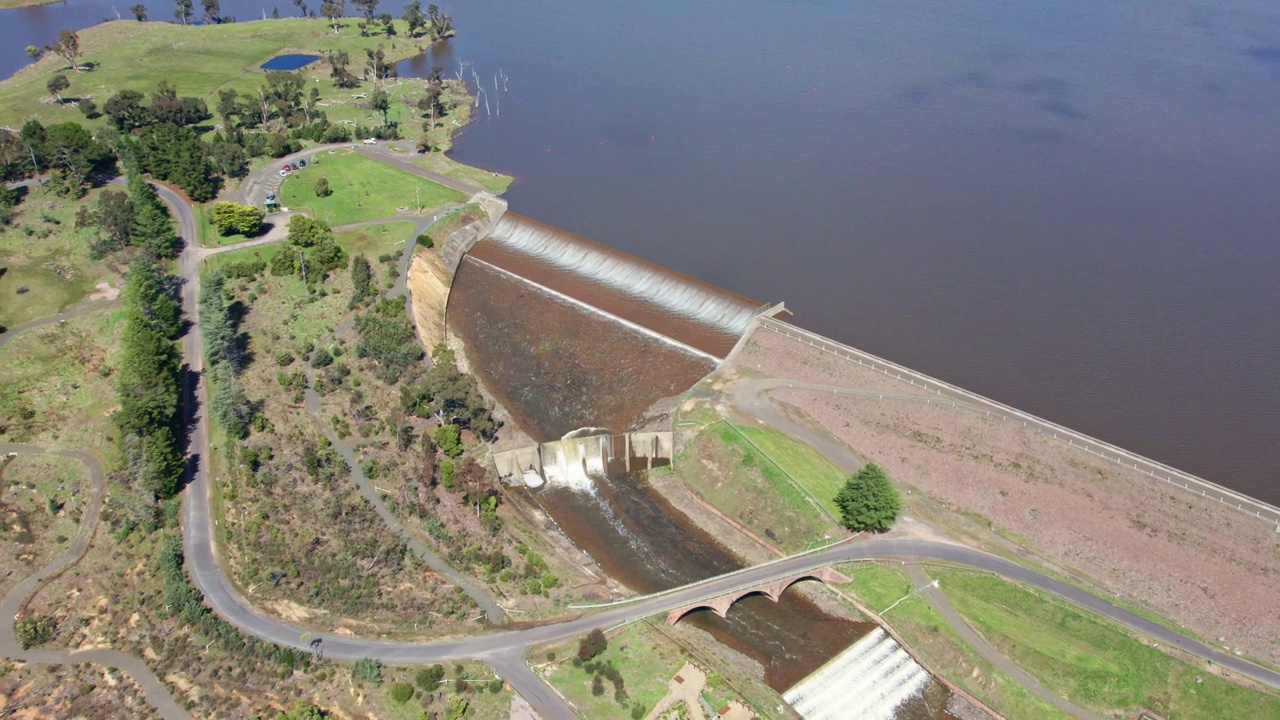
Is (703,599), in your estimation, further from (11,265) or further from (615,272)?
(11,265)

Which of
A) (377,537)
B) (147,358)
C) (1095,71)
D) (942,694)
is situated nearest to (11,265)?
(147,358)

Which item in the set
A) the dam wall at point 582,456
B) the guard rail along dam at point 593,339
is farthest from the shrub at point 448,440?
the guard rail along dam at point 593,339

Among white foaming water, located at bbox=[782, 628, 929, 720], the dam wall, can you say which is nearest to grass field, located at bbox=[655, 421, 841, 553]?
the dam wall

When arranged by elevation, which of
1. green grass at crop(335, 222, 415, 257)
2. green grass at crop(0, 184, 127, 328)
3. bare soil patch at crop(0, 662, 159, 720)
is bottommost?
bare soil patch at crop(0, 662, 159, 720)

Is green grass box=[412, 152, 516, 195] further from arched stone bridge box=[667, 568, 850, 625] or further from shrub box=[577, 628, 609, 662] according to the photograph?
shrub box=[577, 628, 609, 662]

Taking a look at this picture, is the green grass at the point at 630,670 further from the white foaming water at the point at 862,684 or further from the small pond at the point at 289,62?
the small pond at the point at 289,62

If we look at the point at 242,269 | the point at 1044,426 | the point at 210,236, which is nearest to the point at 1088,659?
the point at 1044,426
